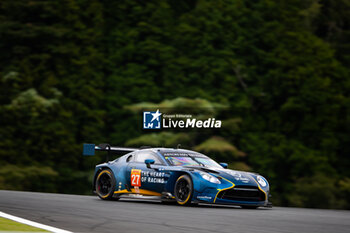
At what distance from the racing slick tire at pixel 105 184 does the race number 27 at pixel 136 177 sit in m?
0.65

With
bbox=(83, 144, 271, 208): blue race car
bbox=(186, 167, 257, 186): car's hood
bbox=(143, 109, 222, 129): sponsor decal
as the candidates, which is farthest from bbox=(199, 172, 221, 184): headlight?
bbox=(143, 109, 222, 129): sponsor decal

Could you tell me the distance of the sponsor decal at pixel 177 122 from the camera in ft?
88.1

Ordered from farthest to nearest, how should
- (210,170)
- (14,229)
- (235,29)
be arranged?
1. (235,29)
2. (210,170)
3. (14,229)

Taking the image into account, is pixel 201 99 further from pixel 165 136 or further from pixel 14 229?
pixel 14 229

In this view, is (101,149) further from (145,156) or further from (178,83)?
(178,83)

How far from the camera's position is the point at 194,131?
2692 cm

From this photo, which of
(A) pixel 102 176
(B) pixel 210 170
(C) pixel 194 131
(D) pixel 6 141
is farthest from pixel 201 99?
(B) pixel 210 170

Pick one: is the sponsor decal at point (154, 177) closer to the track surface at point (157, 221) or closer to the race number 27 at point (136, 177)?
the race number 27 at point (136, 177)

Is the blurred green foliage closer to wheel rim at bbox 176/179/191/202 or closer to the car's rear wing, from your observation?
the car's rear wing

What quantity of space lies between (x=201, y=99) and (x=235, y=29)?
538 centimetres

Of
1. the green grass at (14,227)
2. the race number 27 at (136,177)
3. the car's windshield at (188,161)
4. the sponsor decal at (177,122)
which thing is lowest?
the green grass at (14,227)

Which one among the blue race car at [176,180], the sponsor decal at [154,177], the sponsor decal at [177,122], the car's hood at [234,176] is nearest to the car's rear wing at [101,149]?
the blue race car at [176,180]

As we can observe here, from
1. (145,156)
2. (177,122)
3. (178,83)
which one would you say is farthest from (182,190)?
(178,83)

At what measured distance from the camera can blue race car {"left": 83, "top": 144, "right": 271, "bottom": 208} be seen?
12234 millimetres
